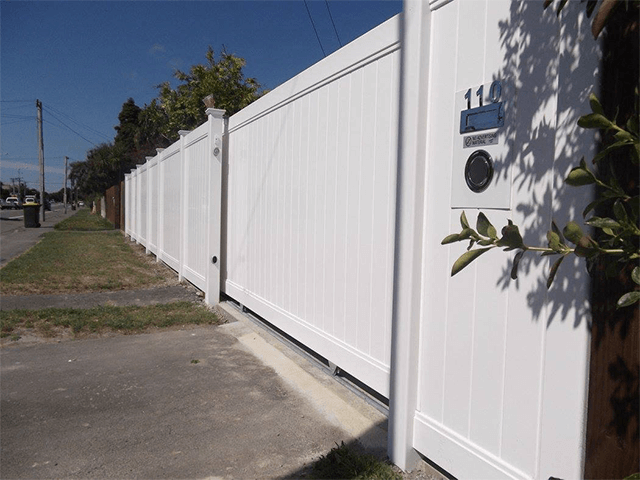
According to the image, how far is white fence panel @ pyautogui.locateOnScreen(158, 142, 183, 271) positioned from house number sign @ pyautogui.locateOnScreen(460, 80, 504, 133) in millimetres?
7579

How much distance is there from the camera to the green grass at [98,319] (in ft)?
19.3

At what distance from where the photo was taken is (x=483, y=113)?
239 centimetres

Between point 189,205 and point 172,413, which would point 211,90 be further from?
point 172,413

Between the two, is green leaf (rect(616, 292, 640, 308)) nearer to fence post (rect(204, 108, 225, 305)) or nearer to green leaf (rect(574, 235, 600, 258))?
green leaf (rect(574, 235, 600, 258))

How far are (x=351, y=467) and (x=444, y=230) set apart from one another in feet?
4.34

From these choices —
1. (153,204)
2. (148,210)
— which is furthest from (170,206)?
(148,210)

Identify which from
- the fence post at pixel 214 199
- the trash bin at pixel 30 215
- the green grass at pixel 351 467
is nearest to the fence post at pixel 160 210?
the fence post at pixel 214 199

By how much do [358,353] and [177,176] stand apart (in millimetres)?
7463

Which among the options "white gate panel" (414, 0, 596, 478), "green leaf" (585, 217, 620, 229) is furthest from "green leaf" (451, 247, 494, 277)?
"white gate panel" (414, 0, 596, 478)

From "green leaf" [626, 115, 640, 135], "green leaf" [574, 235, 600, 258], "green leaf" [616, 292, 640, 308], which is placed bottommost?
"green leaf" [616, 292, 640, 308]

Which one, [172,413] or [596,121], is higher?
[596,121]

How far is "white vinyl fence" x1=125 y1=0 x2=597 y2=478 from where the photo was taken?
2039 millimetres

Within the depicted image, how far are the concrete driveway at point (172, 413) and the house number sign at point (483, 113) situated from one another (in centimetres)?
186

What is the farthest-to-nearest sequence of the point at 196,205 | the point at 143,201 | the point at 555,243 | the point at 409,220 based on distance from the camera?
the point at 143,201
the point at 196,205
the point at 409,220
the point at 555,243
